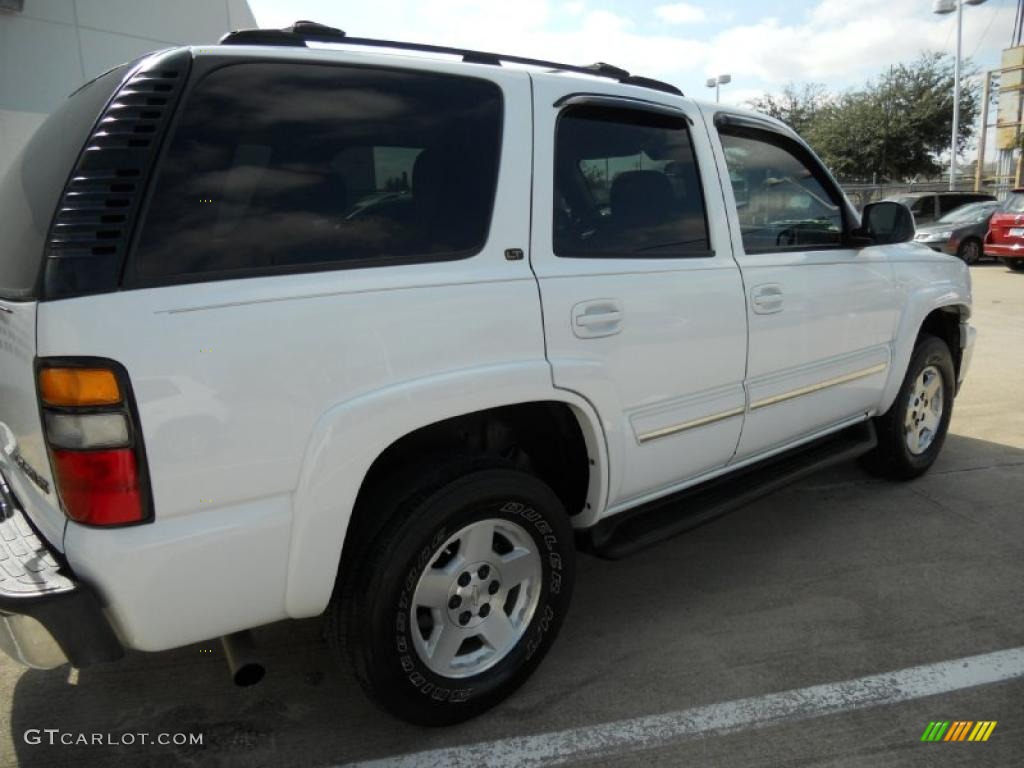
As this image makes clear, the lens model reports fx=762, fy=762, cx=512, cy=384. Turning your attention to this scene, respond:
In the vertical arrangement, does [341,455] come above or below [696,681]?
above

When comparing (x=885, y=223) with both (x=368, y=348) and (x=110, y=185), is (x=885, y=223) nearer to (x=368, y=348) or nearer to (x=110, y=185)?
(x=368, y=348)

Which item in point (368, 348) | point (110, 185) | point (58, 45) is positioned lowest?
point (368, 348)

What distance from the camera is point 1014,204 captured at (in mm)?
14930

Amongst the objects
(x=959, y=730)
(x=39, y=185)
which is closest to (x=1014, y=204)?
(x=959, y=730)

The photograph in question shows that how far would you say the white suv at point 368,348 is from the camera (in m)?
1.73

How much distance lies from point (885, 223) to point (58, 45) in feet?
36.4

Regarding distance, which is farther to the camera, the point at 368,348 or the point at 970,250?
the point at 970,250

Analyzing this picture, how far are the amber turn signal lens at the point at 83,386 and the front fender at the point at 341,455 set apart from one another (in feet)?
1.50

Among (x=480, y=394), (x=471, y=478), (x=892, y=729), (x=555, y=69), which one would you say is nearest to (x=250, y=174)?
(x=480, y=394)

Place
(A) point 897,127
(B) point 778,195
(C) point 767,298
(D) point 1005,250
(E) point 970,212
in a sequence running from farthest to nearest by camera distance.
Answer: (A) point 897,127 < (E) point 970,212 < (D) point 1005,250 < (B) point 778,195 < (C) point 767,298

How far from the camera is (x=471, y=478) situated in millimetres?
2229

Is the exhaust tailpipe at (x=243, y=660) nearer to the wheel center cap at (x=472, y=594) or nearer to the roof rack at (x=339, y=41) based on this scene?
the wheel center cap at (x=472, y=594)

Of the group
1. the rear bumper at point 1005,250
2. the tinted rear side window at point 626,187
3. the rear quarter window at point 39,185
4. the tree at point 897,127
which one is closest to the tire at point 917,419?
the tinted rear side window at point 626,187

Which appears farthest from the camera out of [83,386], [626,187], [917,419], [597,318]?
[917,419]
